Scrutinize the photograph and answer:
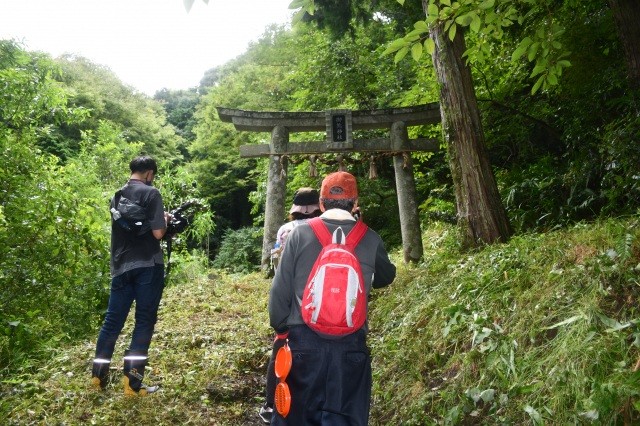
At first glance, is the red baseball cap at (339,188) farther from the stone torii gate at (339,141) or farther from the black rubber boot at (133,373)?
the stone torii gate at (339,141)

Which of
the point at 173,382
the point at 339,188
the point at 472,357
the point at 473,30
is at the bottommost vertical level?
the point at 173,382

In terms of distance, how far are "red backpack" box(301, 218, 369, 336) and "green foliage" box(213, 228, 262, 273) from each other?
64.5 ft

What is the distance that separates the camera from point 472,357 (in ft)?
12.9

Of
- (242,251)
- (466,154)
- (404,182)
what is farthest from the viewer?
(242,251)

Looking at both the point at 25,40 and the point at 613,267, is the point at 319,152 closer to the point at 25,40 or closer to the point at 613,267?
the point at 25,40

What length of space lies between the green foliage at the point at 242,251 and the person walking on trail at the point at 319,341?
19514mm

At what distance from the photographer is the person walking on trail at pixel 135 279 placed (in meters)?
4.50

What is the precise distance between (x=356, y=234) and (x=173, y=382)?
9.16ft

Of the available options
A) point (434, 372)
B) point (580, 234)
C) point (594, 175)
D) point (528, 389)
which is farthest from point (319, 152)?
point (528, 389)

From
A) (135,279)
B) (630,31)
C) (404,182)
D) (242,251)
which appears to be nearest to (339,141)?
(404,182)

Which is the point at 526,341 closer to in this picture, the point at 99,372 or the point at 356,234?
the point at 356,234

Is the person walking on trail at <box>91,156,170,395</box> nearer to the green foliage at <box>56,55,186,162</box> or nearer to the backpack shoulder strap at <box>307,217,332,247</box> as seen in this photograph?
the backpack shoulder strap at <box>307,217,332,247</box>

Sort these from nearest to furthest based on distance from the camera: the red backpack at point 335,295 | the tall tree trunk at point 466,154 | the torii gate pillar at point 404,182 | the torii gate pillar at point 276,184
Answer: the red backpack at point 335,295 < the tall tree trunk at point 466,154 < the torii gate pillar at point 404,182 < the torii gate pillar at point 276,184

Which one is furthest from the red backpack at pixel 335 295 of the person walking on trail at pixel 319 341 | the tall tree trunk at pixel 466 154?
the tall tree trunk at pixel 466 154
